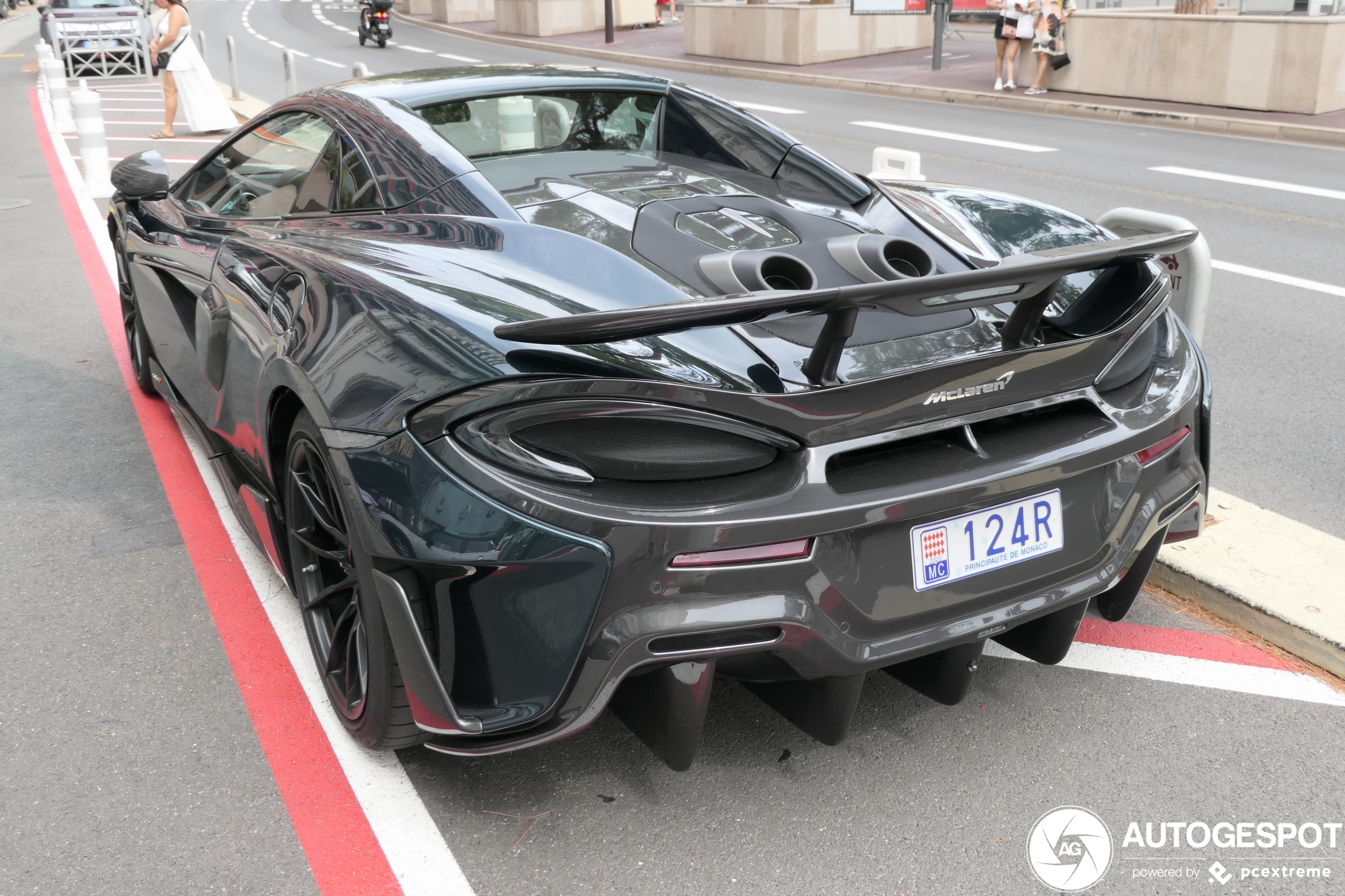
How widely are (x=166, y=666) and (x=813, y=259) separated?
2.02m

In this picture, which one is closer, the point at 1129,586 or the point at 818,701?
the point at 818,701

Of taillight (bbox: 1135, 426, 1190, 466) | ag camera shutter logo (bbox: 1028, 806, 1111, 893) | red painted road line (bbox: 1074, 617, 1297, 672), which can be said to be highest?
taillight (bbox: 1135, 426, 1190, 466)

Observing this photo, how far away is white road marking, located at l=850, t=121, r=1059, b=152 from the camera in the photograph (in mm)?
13501

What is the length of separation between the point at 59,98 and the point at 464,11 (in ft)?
94.6

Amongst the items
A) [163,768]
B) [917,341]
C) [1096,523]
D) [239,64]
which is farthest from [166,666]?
[239,64]

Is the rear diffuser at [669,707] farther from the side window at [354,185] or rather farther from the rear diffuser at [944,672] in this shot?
the side window at [354,185]

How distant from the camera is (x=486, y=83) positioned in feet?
11.6

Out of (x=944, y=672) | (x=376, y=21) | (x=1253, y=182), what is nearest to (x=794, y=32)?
(x=376, y=21)

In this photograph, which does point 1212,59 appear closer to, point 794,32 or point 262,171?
point 794,32

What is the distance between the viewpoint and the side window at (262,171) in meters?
3.55

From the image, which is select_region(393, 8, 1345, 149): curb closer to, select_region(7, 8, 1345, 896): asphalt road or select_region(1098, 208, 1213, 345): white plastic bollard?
select_region(1098, 208, 1213, 345): white plastic bollard

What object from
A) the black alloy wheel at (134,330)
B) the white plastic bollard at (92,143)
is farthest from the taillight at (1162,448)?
the white plastic bollard at (92,143)

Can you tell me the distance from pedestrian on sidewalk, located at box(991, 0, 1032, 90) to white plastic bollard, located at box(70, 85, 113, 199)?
42.0 ft

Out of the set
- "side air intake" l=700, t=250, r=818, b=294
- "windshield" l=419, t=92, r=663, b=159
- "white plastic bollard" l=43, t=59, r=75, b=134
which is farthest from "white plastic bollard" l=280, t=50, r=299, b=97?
"side air intake" l=700, t=250, r=818, b=294
